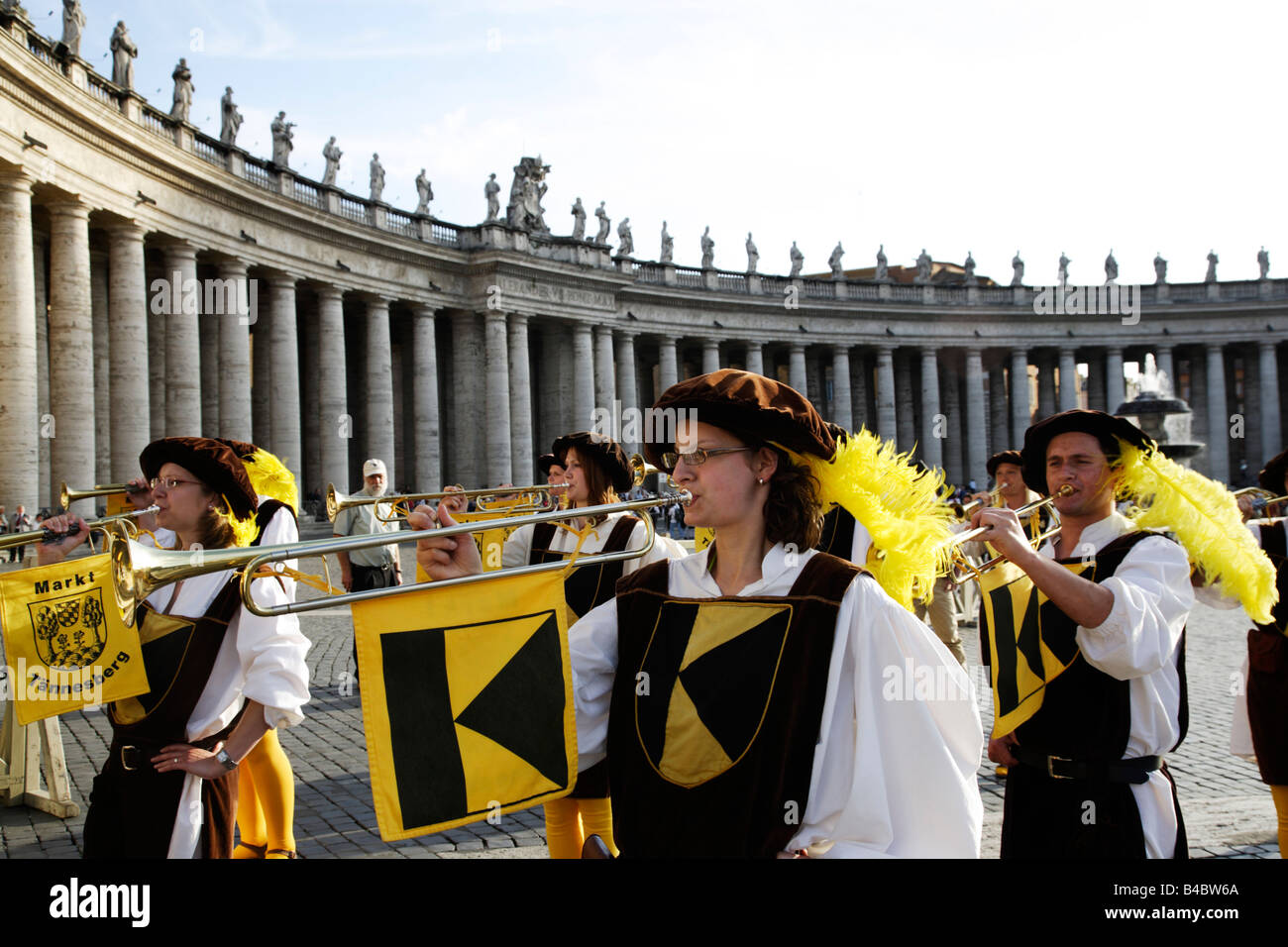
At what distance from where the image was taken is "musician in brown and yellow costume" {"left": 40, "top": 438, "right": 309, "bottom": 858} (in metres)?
3.68

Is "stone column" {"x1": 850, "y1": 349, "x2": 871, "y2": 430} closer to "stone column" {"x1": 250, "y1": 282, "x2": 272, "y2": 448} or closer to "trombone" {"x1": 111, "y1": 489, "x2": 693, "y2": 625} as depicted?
"stone column" {"x1": 250, "y1": 282, "x2": 272, "y2": 448}

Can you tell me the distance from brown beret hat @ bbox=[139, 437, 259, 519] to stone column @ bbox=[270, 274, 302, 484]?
85.4ft

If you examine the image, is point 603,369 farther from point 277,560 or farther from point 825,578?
point 825,578

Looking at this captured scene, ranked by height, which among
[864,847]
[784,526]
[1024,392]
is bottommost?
[864,847]

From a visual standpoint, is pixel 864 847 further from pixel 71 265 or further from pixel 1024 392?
pixel 1024 392

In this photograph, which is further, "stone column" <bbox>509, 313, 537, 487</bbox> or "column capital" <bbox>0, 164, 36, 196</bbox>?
"stone column" <bbox>509, 313, 537, 487</bbox>

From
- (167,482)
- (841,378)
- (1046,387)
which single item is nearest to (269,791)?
(167,482)

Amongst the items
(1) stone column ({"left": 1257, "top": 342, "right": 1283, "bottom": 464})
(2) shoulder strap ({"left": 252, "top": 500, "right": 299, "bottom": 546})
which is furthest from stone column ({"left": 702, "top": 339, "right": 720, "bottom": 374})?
(2) shoulder strap ({"left": 252, "top": 500, "right": 299, "bottom": 546})

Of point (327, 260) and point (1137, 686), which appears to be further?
point (327, 260)

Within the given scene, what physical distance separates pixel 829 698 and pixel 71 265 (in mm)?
24129

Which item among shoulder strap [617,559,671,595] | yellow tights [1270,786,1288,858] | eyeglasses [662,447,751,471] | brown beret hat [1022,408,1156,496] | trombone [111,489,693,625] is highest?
brown beret hat [1022,408,1156,496]

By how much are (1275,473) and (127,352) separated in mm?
24837
